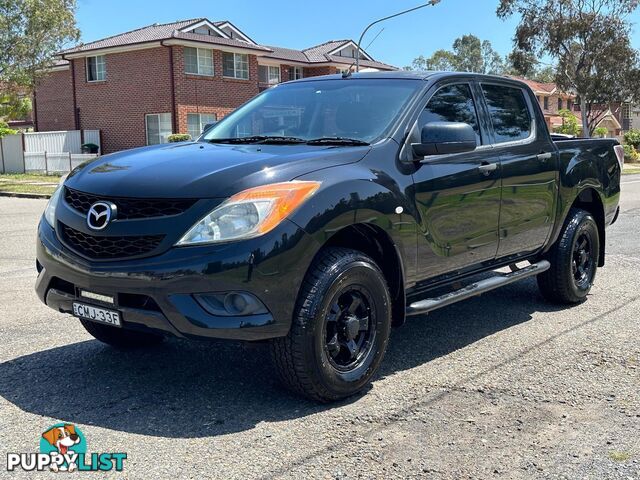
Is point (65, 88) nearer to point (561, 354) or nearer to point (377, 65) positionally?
point (377, 65)

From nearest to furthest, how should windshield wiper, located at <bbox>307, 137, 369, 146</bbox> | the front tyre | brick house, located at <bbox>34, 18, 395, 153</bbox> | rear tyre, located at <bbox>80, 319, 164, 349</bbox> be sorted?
the front tyre < windshield wiper, located at <bbox>307, 137, 369, 146</bbox> < rear tyre, located at <bbox>80, 319, 164, 349</bbox> < brick house, located at <bbox>34, 18, 395, 153</bbox>

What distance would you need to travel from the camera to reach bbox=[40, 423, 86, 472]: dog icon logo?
3.35m

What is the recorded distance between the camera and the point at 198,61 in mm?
33062

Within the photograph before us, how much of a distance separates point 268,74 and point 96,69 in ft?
32.2

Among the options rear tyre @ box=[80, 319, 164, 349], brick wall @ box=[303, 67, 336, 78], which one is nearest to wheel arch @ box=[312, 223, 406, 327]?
rear tyre @ box=[80, 319, 164, 349]

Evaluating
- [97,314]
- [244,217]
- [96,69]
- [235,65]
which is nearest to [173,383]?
[97,314]

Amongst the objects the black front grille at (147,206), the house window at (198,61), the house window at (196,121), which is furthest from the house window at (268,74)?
the black front grille at (147,206)

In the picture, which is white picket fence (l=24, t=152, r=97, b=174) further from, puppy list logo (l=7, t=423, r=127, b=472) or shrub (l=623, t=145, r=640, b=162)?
shrub (l=623, t=145, r=640, b=162)

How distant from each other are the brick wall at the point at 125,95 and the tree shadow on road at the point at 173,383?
28484mm

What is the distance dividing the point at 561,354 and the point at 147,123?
30574 millimetres

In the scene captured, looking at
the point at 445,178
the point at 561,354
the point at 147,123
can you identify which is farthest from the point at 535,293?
the point at 147,123

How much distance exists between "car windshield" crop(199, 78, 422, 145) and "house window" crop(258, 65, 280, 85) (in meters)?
35.0

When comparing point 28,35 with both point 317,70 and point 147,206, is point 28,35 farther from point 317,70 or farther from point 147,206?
point 317,70

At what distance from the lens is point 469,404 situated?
4.11 meters
